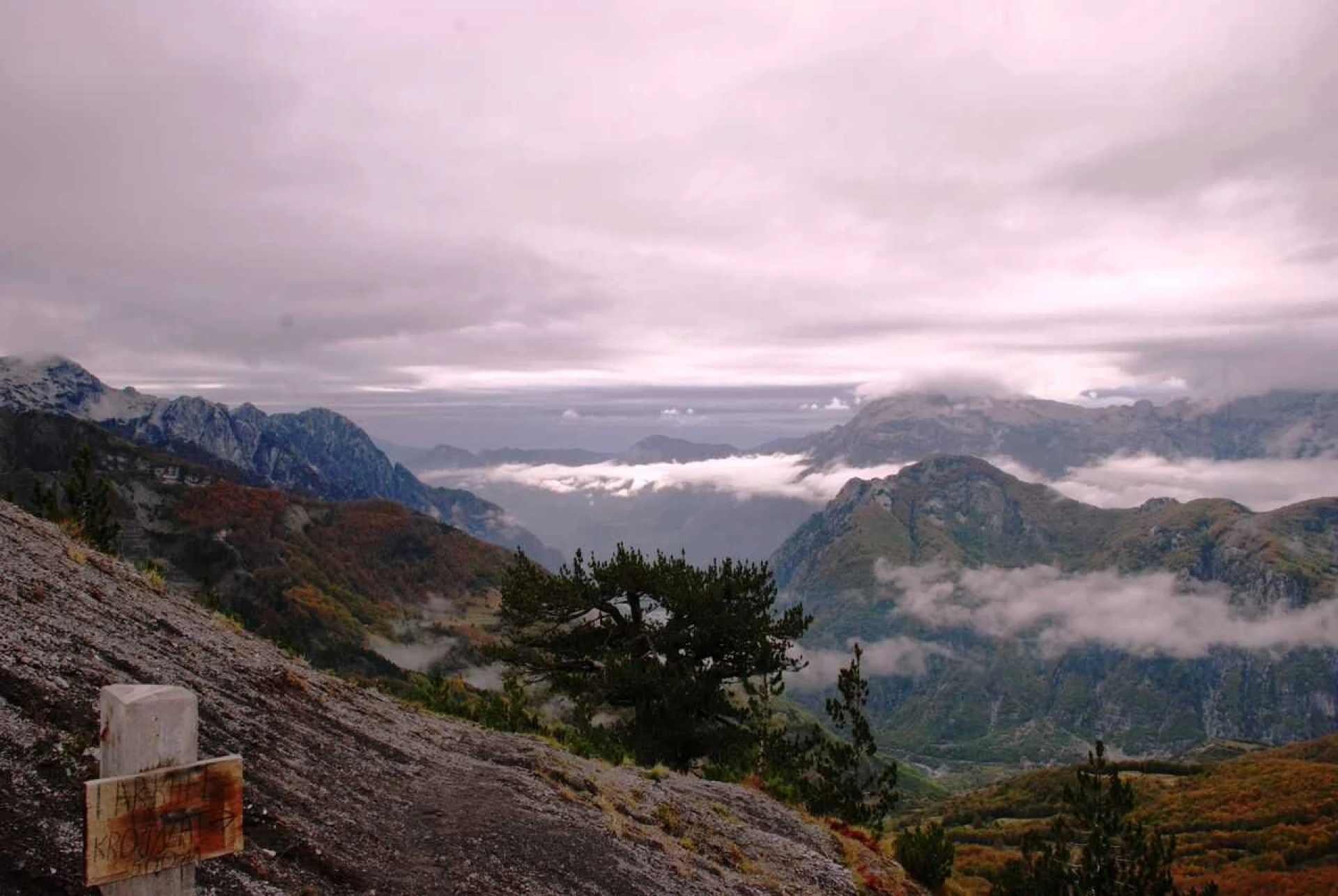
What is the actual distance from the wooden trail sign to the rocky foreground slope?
3532mm

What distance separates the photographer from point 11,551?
52.9 feet

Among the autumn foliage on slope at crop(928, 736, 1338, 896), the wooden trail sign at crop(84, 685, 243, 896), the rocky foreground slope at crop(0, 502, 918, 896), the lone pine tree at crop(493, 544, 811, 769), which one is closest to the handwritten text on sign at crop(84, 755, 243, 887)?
the wooden trail sign at crop(84, 685, 243, 896)

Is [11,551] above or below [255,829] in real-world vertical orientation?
above

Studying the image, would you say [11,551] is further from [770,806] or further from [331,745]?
[770,806]

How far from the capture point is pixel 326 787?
13531mm

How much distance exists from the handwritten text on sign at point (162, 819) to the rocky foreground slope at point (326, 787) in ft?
11.8

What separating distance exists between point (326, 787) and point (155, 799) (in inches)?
335

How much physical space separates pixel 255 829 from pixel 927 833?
19.4 meters

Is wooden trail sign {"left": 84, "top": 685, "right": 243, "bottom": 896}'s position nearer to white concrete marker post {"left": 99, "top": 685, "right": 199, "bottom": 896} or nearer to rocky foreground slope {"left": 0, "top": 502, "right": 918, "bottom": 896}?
white concrete marker post {"left": 99, "top": 685, "right": 199, "bottom": 896}

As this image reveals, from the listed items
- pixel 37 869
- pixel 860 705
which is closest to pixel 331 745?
pixel 37 869

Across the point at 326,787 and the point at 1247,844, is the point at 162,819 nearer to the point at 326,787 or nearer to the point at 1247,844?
the point at 326,787

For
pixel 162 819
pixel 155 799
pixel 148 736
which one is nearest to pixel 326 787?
pixel 162 819

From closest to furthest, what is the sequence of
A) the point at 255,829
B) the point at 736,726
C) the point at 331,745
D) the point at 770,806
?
the point at 255,829
the point at 331,745
the point at 770,806
the point at 736,726

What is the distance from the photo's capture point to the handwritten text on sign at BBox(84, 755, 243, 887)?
18.3ft
